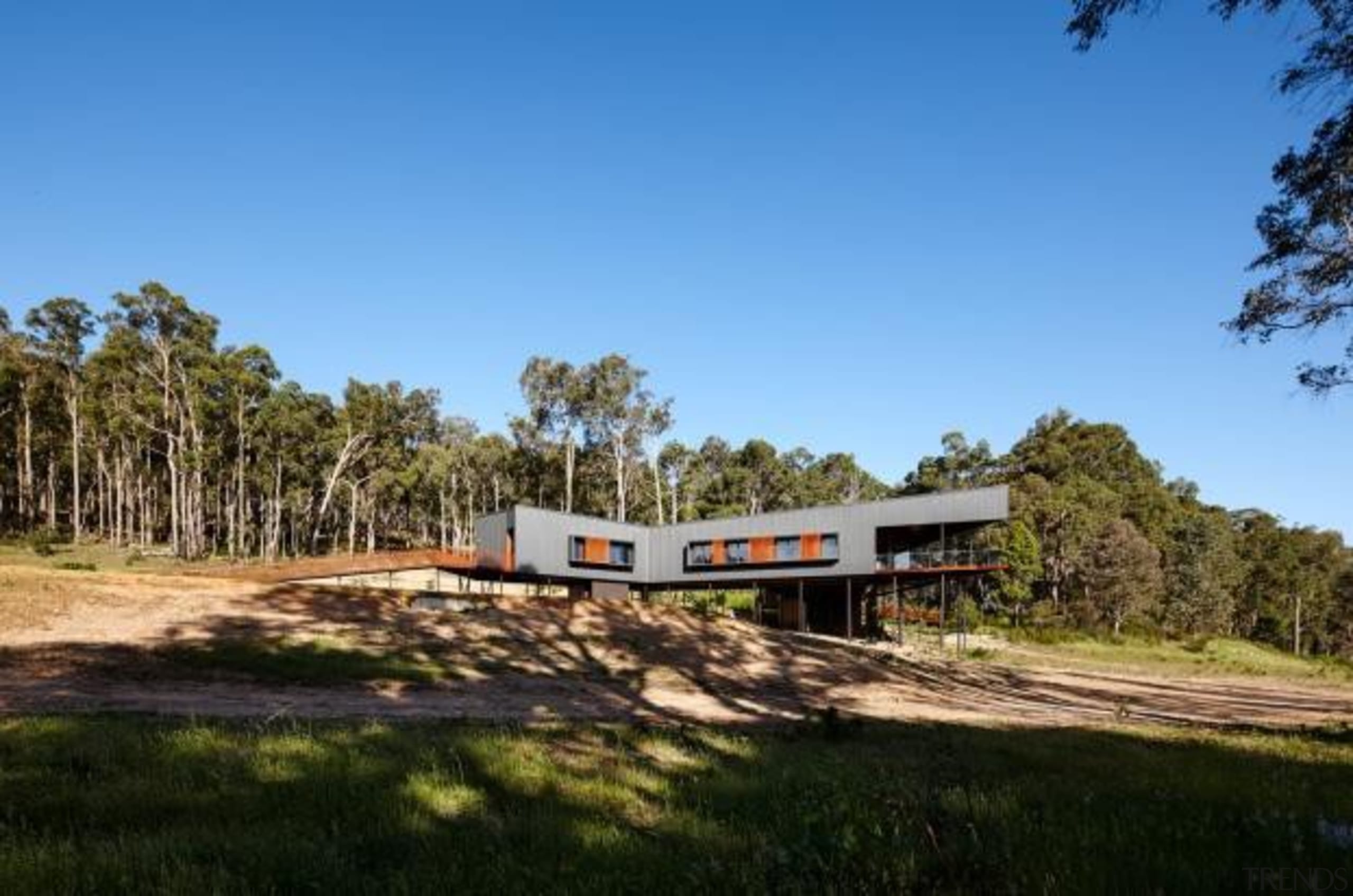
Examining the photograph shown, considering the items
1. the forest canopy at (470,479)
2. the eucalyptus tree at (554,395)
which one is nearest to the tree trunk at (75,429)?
the forest canopy at (470,479)

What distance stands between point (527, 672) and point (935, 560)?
22.8 metres

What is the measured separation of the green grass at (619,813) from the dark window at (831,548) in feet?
93.9

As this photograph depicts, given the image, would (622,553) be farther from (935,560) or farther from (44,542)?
(44,542)

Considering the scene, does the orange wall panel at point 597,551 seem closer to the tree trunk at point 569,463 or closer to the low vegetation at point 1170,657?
the tree trunk at point 569,463

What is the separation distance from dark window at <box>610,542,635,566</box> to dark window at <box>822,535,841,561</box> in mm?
12230

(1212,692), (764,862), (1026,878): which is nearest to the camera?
(1026,878)

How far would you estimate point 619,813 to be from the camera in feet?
24.2

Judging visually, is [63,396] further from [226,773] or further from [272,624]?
[226,773]

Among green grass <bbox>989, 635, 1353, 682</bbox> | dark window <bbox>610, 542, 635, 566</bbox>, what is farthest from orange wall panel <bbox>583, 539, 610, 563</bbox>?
green grass <bbox>989, 635, 1353, 682</bbox>

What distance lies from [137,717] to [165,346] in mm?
55508

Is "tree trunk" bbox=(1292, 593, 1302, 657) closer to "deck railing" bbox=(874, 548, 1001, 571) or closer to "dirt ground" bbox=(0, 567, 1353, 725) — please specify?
"dirt ground" bbox=(0, 567, 1353, 725)

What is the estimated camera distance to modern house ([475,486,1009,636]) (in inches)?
1529

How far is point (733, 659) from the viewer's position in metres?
29.3

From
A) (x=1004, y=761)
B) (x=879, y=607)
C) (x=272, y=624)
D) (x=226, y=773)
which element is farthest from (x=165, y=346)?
(x=1004, y=761)
